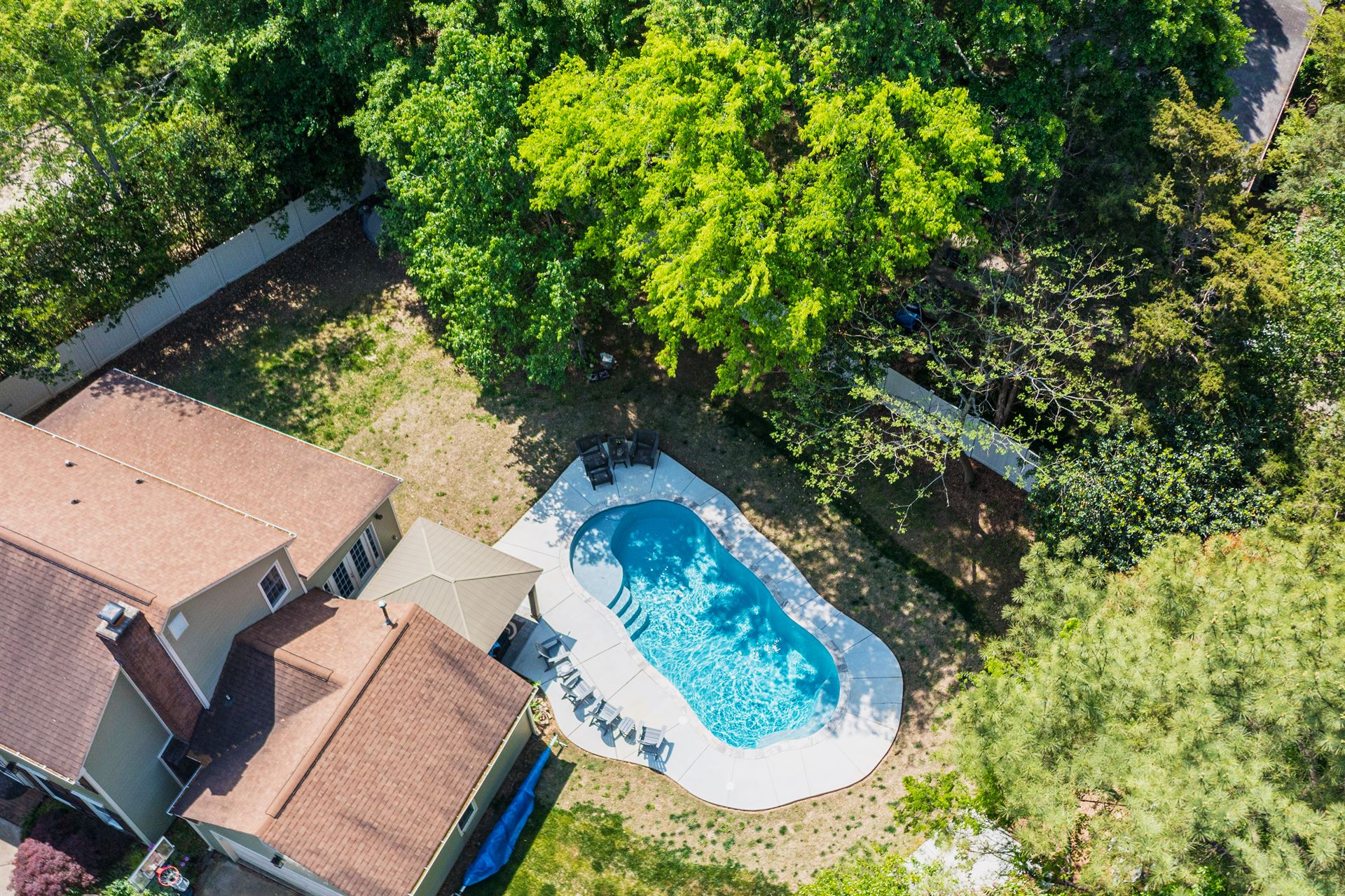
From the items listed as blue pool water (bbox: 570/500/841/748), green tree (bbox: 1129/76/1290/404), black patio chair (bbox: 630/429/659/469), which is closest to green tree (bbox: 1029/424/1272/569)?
green tree (bbox: 1129/76/1290/404)

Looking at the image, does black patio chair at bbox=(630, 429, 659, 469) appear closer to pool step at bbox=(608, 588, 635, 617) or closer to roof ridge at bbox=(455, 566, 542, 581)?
pool step at bbox=(608, 588, 635, 617)

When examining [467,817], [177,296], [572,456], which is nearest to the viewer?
[467,817]

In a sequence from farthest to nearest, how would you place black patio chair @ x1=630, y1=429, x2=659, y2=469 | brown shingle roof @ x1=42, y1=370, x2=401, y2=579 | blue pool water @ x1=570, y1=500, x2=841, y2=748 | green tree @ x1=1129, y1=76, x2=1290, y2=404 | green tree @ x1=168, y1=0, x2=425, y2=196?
black patio chair @ x1=630, y1=429, x2=659, y2=469 → green tree @ x1=168, y1=0, x2=425, y2=196 → blue pool water @ x1=570, y1=500, x2=841, y2=748 → brown shingle roof @ x1=42, y1=370, x2=401, y2=579 → green tree @ x1=1129, y1=76, x2=1290, y2=404

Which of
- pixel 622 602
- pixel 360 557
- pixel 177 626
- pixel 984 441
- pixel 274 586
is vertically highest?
pixel 984 441

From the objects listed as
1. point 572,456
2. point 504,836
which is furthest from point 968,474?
point 504,836

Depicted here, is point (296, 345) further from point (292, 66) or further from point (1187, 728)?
point (1187, 728)

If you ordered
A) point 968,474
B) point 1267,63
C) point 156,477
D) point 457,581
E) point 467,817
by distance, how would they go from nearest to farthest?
point 467,817 → point 156,477 → point 457,581 → point 968,474 → point 1267,63

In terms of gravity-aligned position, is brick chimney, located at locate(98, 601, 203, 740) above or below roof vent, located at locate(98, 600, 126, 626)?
below
